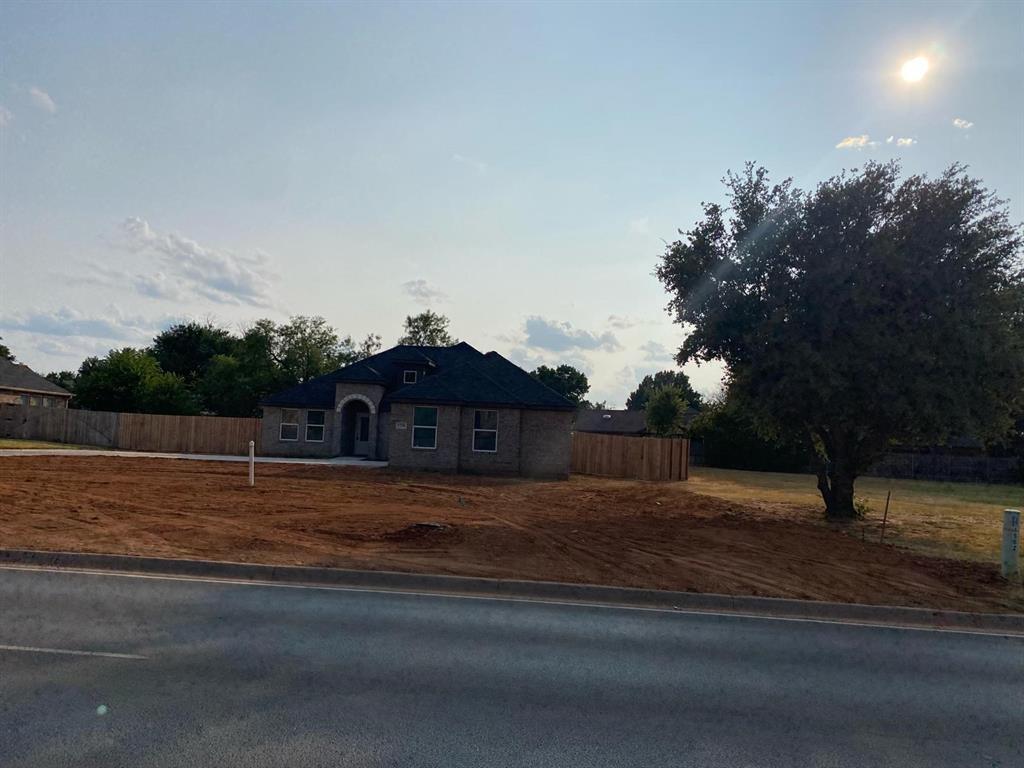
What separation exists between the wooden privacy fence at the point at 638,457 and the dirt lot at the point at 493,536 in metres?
11.7

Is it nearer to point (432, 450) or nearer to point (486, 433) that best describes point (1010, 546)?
point (486, 433)

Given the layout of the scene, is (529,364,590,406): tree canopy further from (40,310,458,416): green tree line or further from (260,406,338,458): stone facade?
(260,406,338,458): stone facade

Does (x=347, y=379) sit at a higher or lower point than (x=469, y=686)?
higher

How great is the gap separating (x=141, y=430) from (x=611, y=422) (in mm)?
45321

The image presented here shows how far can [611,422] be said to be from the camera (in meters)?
73.4

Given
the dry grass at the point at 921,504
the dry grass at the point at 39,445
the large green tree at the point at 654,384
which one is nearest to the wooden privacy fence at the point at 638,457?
the dry grass at the point at 921,504

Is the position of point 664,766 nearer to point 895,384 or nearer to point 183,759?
point 183,759

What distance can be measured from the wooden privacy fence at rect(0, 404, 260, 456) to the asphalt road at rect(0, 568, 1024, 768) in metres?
31.8

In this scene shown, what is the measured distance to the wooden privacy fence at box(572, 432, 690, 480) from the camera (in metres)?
33.4

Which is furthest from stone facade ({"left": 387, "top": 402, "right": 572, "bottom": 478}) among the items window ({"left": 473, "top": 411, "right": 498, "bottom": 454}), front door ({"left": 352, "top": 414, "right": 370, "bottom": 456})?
front door ({"left": 352, "top": 414, "right": 370, "bottom": 456})

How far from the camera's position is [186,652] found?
20.6 ft

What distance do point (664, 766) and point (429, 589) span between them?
524cm

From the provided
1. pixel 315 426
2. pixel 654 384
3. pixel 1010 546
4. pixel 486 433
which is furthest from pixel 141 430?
pixel 654 384

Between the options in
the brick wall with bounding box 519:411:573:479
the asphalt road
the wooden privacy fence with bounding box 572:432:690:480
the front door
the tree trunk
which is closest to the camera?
the asphalt road
